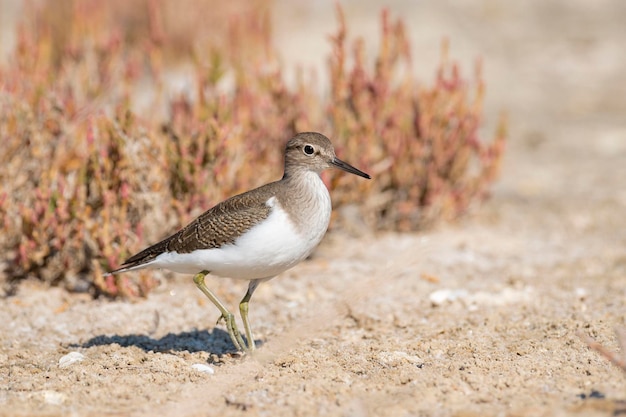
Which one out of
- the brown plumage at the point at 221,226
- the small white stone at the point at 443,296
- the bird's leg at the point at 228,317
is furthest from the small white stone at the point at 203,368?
the small white stone at the point at 443,296

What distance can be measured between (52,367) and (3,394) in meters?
0.42

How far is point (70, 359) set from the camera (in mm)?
4285

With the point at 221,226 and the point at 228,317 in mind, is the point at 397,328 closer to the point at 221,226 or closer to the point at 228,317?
the point at 228,317

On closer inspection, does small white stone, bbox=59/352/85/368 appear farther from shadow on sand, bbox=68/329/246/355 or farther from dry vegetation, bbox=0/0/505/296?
dry vegetation, bbox=0/0/505/296

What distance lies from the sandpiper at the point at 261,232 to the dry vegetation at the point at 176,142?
97 cm

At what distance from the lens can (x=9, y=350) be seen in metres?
4.50

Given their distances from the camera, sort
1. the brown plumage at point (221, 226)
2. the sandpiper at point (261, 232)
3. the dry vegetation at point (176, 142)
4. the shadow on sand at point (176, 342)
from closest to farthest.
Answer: the sandpiper at point (261, 232) → the brown plumage at point (221, 226) → the shadow on sand at point (176, 342) → the dry vegetation at point (176, 142)

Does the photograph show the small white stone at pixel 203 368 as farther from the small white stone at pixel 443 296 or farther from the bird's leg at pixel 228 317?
the small white stone at pixel 443 296

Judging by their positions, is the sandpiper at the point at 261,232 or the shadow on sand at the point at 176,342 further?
the shadow on sand at the point at 176,342

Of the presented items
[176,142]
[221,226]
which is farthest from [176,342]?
[176,142]

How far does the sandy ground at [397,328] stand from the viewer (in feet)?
11.7

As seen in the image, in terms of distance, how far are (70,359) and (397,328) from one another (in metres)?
1.86

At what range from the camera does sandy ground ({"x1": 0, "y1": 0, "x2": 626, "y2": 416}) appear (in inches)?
140

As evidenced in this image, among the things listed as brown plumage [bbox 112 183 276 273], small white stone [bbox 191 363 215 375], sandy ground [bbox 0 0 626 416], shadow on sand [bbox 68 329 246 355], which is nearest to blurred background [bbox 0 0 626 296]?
sandy ground [bbox 0 0 626 416]
